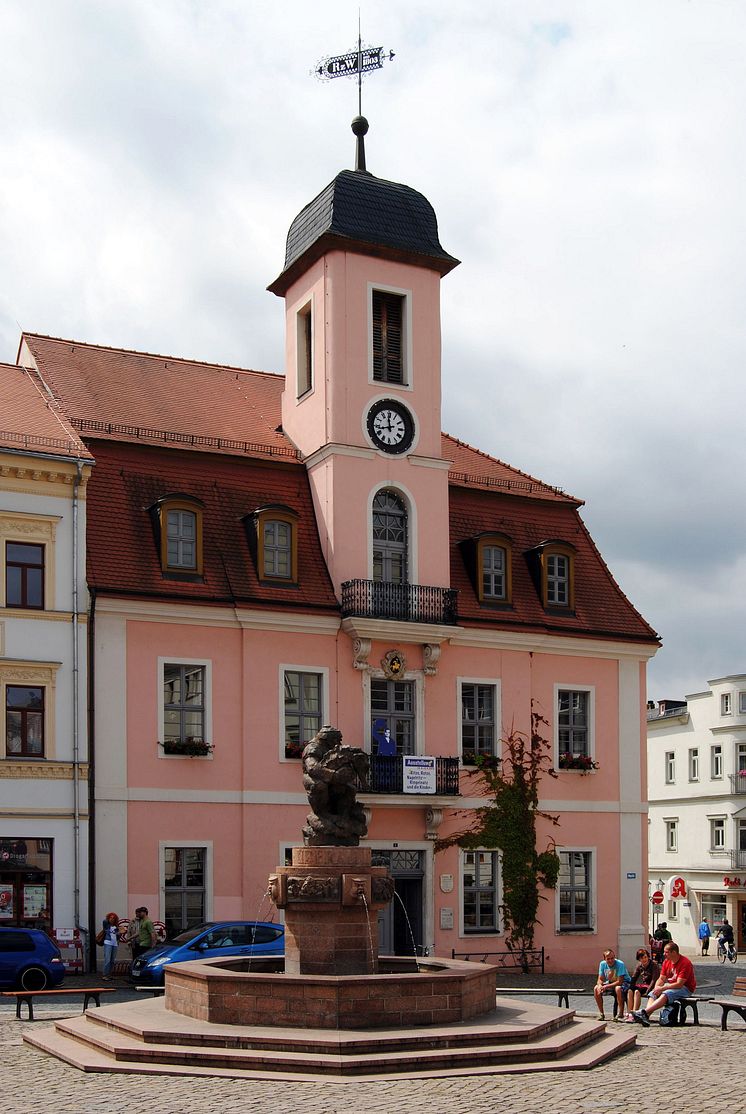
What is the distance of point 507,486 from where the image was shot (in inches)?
1566

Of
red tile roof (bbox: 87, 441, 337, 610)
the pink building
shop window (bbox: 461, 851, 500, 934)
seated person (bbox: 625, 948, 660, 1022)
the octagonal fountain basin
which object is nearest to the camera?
the octagonal fountain basin

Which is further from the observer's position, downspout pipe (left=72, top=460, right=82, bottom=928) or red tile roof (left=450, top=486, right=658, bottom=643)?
red tile roof (left=450, top=486, right=658, bottom=643)

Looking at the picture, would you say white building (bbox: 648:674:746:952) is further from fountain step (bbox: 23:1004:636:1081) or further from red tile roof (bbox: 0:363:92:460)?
fountain step (bbox: 23:1004:636:1081)

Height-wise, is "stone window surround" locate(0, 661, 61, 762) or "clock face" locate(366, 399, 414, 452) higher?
"clock face" locate(366, 399, 414, 452)

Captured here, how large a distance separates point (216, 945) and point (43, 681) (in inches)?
273

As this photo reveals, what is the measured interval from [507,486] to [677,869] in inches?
1232

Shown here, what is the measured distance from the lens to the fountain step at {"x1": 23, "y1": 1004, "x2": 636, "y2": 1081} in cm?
1636

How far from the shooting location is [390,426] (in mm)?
36438

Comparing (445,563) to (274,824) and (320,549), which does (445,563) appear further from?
(274,824)

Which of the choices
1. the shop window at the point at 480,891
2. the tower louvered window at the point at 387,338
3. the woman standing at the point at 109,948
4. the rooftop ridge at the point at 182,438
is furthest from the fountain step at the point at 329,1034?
the tower louvered window at the point at 387,338

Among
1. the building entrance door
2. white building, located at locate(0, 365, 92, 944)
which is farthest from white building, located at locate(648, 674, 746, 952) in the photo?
white building, located at locate(0, 365, 92, 944)

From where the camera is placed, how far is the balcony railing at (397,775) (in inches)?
1345

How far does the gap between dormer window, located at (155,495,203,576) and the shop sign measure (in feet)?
20.9

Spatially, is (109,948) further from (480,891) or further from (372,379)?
(372,379)
